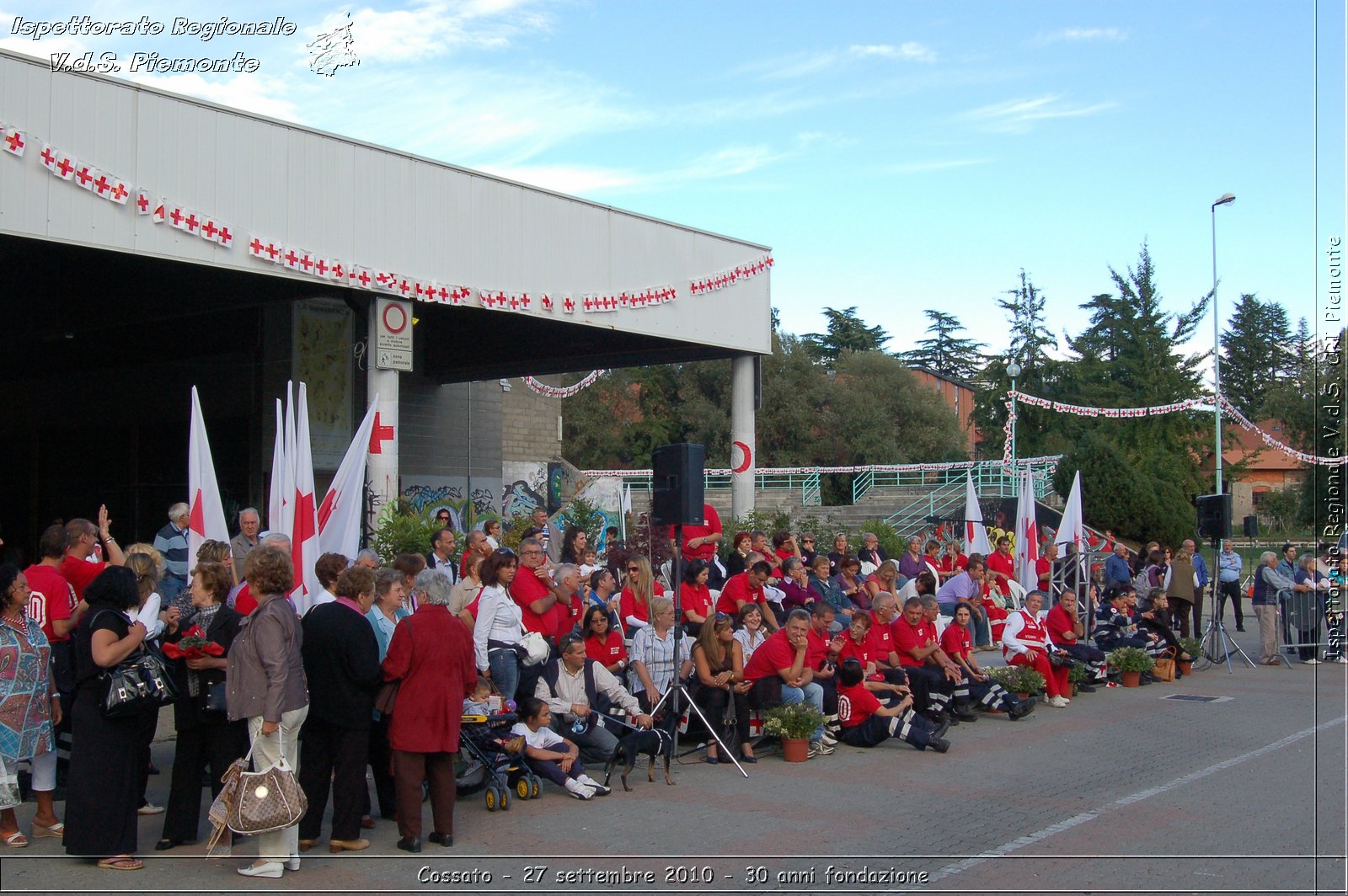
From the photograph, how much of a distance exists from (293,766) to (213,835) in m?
0.57

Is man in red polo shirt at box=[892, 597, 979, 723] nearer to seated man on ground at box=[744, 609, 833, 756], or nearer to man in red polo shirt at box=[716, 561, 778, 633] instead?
man in red polo shirt at box=[716, 561, 778, 633]

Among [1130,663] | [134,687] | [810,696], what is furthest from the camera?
[1130,663]

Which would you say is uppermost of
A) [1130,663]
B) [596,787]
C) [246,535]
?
[246,535]

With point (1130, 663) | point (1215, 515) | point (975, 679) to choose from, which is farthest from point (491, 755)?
point (1215, 515)

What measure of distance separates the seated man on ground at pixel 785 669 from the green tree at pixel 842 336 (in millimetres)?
56341

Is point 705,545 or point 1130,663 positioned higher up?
point 705,545

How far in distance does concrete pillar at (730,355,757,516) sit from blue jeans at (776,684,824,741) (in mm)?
9183

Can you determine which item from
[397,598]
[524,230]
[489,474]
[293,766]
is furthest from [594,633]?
[489,474]

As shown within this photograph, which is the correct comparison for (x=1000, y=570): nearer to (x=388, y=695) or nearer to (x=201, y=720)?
(x=388, y=695)

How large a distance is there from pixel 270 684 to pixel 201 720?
79 centimetres

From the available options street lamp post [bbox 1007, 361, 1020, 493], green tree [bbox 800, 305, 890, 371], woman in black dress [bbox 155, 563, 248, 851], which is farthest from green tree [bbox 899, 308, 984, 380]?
woman in black dress [bbox 155, 563, 248, 851]

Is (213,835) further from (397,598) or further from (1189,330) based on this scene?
(1189,330)

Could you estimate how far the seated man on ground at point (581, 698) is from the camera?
8688 mm

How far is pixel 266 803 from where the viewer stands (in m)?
6.10
